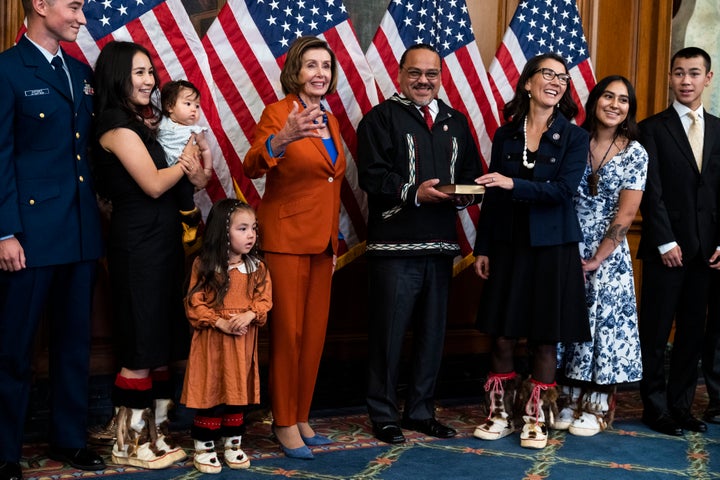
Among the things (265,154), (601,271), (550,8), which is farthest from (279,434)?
(550,8)

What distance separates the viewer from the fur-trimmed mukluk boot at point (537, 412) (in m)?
3.74

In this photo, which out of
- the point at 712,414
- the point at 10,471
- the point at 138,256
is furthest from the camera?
the point at 712,414

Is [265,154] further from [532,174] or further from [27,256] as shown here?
[532,174]

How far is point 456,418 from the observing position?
168 inches

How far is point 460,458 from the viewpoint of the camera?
3523mm

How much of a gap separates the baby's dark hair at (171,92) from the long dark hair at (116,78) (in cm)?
18

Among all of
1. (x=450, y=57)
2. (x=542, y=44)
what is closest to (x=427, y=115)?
(x=450, y=57)

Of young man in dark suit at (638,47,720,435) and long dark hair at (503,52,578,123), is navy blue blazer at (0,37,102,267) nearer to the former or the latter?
long dark hair at (503,52,578,123)

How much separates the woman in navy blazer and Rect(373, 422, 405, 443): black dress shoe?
1.31 ft

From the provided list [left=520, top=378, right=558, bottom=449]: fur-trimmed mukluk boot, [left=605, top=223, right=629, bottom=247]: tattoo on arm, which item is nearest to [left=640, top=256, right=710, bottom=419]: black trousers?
[left=605, top=223, right=629, bottom=247]: tattoo on arm

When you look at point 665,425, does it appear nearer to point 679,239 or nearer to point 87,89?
point 679,239

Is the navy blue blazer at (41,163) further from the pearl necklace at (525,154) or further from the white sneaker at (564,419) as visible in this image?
the white sneaker at (564,419)

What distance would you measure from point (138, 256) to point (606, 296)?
2.22 m

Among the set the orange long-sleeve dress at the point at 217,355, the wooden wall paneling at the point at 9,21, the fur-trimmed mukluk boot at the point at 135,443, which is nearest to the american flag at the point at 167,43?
the wooden wall paneling at the point at 9,21
